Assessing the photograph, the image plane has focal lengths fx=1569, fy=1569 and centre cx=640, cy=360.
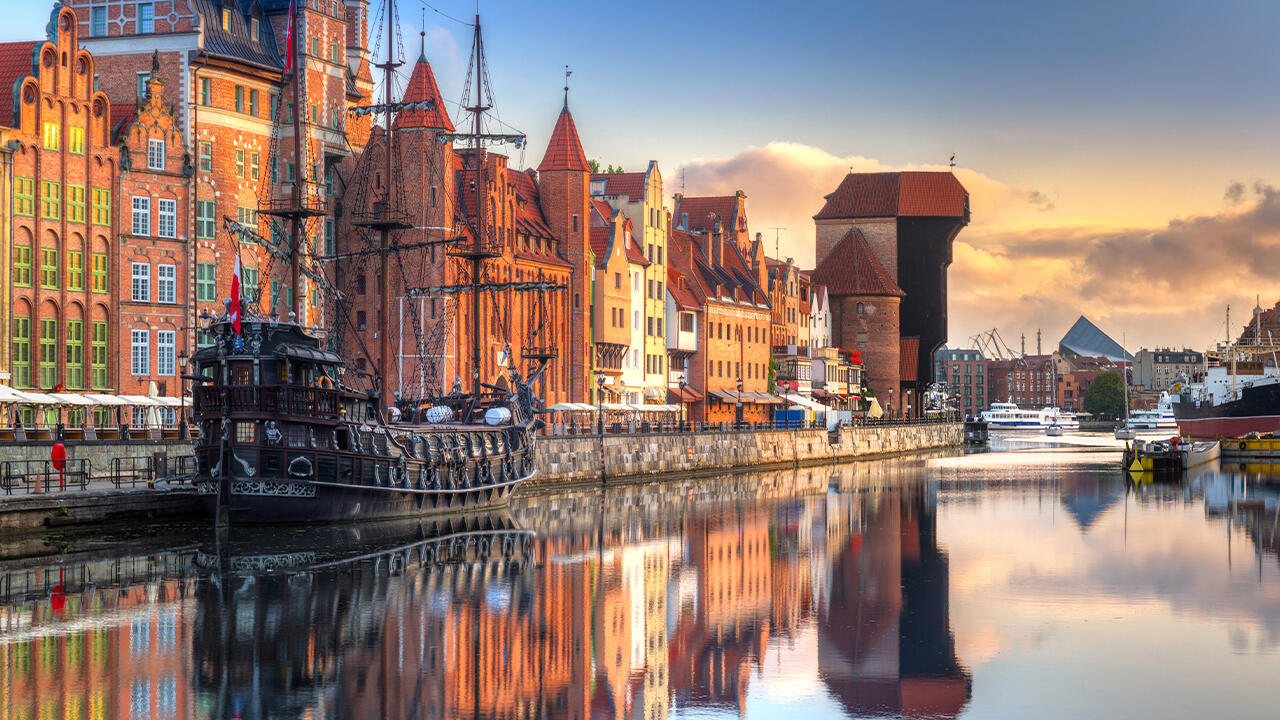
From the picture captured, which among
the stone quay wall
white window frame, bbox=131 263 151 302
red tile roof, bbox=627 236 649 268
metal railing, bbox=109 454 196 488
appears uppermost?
red tile roof, bbox=627 236 649 268

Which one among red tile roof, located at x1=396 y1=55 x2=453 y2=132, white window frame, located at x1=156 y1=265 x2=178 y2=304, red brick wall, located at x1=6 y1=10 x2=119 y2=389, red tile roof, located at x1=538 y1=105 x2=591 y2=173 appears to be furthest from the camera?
red tile roof, located at x1=538 y1=105 x2=591 y2=173

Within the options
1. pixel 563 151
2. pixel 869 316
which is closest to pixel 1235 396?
pixel 869 316

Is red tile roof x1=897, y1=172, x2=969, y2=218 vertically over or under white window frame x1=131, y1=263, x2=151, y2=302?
over

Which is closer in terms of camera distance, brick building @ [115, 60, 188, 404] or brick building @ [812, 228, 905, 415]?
brick building @ [115, 60, 188, 404]

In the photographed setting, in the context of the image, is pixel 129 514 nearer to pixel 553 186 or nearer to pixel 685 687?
pixel 685 687

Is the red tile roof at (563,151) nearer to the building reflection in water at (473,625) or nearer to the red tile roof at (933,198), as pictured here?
the building reflection in water at (473,625)

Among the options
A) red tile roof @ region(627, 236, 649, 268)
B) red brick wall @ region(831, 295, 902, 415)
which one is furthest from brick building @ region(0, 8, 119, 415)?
red brick wall @ region(831, 295, 902, 415)

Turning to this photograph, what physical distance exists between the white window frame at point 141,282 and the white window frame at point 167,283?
45 centimetres

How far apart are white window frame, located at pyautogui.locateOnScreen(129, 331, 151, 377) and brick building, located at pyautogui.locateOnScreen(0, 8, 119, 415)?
37.2 inches

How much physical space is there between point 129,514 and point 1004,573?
83.2 feet

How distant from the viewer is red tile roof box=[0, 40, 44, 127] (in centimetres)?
6600

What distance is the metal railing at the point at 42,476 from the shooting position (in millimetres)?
46487

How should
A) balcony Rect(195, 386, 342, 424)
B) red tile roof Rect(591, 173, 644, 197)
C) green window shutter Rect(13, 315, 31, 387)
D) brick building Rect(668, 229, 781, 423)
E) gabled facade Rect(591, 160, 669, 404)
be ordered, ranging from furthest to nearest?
brick building Rect(668, 229, 781, 423) → red tile roof Rect(591, 173, 644, 197) → gabled facade Rect(591, 160, 669, 404) → green window shutter Rect(13, 315, 31, 387) → balcony Rect(195, 386, 342, 424)

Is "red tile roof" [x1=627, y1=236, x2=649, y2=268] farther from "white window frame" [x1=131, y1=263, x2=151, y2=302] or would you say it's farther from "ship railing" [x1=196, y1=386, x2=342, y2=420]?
"ship railing" [x1=196, y1=386, x2=342, y2=420]
